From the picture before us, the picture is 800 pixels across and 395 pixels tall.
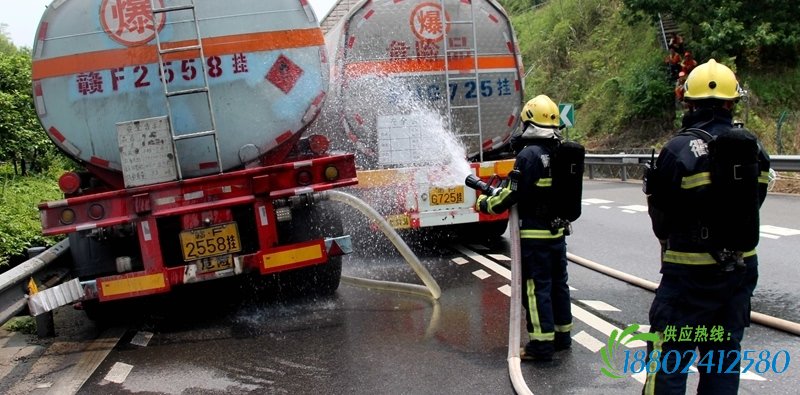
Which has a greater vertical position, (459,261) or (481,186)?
(481,186)

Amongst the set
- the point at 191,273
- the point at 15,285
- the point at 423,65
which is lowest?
the point at 191,273

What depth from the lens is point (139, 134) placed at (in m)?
5.85

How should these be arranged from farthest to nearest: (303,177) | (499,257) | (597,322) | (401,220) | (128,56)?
(499,257)
(401,220)
(303,177)
(128,56)
(597,322)

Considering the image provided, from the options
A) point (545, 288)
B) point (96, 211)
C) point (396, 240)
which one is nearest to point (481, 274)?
point (396, 240)

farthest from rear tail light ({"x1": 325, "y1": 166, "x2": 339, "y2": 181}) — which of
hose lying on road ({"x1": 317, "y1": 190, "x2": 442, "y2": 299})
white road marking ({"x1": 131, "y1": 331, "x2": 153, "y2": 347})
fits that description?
white road marking ({"x1": 131, "y1": 331, "x2": 153, "y2": 347})

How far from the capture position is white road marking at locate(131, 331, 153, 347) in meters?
6.10

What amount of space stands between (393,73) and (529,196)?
3.54m

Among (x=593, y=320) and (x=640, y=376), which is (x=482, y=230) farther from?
(x=640, y=376)

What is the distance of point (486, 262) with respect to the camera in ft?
27.9

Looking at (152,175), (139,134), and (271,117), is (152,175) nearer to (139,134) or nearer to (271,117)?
(139,134)

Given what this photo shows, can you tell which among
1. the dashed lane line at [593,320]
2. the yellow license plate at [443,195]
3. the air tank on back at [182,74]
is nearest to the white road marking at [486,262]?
the dashed lane line at [593,320]

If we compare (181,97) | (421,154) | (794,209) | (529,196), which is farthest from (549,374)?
(794,209)

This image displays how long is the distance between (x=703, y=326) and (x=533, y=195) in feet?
5.64

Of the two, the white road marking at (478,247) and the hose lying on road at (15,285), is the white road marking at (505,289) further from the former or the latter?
the hose lying on road at (15,285)
